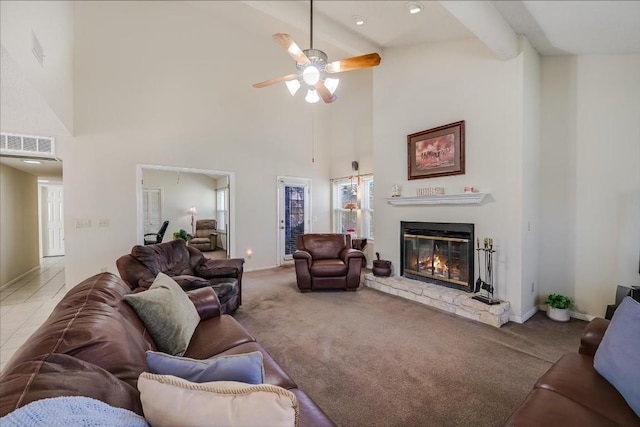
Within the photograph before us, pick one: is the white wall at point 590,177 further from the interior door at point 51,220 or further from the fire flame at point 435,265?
the interior door at point 51,220

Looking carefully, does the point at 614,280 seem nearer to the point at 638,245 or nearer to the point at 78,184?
the point at 638,245

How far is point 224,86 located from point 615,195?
604cm

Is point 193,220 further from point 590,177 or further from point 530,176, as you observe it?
point 590,177

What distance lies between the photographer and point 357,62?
2.83 metres

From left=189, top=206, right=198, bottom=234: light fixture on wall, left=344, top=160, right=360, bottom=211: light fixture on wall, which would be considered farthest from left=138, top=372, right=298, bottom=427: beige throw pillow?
left=189, top=206, right=198, bottom=234: light fixture on wall

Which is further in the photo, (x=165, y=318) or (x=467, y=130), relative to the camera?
(x=467, y=130)

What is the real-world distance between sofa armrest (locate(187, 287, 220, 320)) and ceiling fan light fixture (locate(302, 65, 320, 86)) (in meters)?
2.34

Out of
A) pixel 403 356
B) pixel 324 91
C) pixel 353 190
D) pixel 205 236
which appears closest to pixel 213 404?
pixel 403 356

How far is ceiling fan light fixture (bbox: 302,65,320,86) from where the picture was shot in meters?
2.90

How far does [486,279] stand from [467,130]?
193cm

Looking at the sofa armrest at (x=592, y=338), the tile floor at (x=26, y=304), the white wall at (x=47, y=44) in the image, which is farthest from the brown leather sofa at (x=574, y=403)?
the tile floor at (x=26, y=304)

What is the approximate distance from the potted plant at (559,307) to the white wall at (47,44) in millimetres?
5339

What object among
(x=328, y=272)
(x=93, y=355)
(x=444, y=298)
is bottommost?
(x=444, y=298)

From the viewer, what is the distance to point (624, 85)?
116 inches
